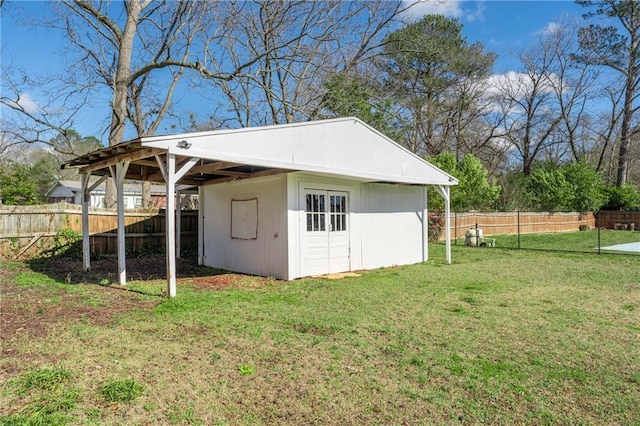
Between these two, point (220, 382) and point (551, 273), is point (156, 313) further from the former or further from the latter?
point (551, 273)

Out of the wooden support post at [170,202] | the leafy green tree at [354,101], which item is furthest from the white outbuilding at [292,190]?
the leafy green tree at [354,101]

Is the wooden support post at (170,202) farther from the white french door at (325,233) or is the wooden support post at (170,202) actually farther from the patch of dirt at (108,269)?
the white french door at (325,233)

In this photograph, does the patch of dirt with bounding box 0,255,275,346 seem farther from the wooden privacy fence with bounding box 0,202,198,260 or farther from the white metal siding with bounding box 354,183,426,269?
the white metal siding with bounding box 354,183,426,269

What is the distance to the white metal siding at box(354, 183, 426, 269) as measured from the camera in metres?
9.30

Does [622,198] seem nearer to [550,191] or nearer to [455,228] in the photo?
[550,191]

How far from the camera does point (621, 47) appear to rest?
2419 cm

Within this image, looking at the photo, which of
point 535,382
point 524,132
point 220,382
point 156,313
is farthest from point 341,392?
point 524,132

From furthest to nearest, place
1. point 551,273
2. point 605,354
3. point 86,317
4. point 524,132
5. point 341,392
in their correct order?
point 524,132 < point 551,273 < point 86,317 < point 605,354 < point 341,392

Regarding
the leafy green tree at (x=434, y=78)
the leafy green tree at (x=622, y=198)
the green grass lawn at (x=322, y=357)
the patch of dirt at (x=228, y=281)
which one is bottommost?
the green grass lawn at (x=322, y=357)

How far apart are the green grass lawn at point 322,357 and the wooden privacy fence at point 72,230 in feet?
11.7

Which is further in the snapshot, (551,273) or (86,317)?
(551,273)

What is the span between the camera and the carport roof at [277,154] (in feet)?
19.2

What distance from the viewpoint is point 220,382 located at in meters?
3.04

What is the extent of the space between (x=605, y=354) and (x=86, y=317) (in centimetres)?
549
